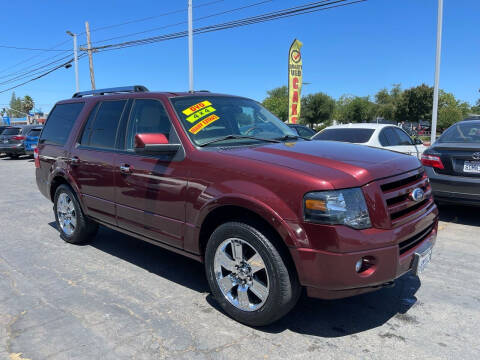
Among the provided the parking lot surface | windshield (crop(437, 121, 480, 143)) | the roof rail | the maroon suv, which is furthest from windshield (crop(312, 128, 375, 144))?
the roof rail

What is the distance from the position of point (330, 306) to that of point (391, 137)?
593 centimetres

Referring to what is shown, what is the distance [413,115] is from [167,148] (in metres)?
66.1

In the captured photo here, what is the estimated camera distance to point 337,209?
2.48 metres

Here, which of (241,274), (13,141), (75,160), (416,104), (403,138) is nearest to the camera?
(241,274)

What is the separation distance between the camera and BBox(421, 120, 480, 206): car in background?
17.8 feet

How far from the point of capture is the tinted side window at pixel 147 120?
3.69 m

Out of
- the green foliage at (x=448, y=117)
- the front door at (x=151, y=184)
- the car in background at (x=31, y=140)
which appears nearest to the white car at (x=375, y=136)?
the front door at (x=151, y=184)

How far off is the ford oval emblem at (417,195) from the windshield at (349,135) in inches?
199

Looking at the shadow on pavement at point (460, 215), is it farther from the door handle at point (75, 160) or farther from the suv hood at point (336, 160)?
the door handle at point (75, 160)

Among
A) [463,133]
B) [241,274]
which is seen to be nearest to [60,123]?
[241,274]

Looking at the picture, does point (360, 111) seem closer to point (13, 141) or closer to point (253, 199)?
point (13, 141)

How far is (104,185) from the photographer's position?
13.7 ft

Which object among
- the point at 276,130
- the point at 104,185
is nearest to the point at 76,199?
the point at 104,185

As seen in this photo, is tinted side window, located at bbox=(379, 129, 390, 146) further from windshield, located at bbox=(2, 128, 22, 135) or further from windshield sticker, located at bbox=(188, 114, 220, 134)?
windshield, located at bbox=(2, 128, 22, 135)
